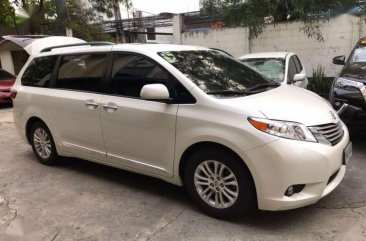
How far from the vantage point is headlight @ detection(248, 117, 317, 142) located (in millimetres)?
3305

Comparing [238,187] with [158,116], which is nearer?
[238,187]

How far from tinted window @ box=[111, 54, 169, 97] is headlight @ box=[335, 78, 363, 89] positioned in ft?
9.22

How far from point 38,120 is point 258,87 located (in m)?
3.13

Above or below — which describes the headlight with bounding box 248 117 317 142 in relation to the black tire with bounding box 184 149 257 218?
above

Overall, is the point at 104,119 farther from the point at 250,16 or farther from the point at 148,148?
the point at 250,16

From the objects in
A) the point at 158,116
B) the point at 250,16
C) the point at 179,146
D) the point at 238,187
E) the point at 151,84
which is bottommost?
the point at 238,187

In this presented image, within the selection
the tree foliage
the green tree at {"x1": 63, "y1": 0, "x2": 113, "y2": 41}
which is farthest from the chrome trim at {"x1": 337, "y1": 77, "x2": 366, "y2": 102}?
the green tree at {"x1": 63, "y1": 0, "x2": 113, "y2": 41}

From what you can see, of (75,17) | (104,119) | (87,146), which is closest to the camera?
(104,119)

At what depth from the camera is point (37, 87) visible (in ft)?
17.6

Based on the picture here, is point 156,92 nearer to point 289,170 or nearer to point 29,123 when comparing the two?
point 289,170

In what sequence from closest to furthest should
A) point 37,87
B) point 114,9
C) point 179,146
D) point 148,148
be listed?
point 179,146 < point 148,148 < point 37,87 < point 114,9

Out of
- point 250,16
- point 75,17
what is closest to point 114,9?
point 75,17

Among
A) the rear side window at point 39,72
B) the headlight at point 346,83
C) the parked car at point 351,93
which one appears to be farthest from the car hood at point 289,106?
the rear side window at point 39,72

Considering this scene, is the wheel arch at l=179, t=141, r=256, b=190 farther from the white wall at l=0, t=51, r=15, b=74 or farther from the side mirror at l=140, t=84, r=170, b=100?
the white wall at l=0, t=51, r=15, b=74
